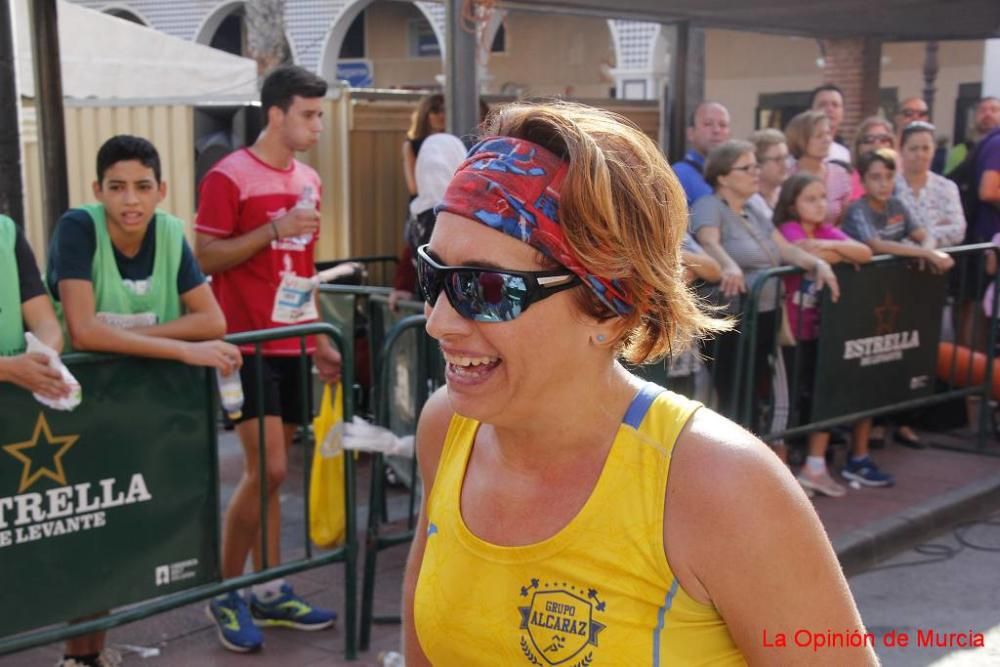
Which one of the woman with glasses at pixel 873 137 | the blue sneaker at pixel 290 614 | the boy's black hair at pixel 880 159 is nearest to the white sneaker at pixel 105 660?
the blue sneaker at pixel 290 614

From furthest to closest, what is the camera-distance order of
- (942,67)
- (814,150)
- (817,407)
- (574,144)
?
(942,67), (814,150), (817,407), (574,144)

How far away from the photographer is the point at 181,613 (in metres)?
5.13

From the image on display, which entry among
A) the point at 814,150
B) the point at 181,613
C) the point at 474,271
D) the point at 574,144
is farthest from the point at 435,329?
the point at 814,150

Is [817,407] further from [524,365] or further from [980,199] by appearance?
[524,365]

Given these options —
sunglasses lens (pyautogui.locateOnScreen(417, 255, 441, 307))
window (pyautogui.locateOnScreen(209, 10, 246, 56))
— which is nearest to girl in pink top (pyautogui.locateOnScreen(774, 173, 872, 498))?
sunglasses lens (pyautogui.locateOnScreen(417, 255, 441, 307))

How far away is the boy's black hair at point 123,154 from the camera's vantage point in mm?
4180

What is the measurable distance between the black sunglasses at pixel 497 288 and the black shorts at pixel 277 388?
9.13 feet

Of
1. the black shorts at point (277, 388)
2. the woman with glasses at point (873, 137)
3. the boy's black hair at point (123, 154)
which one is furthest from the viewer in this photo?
the woman with glasses at point (873, 137)

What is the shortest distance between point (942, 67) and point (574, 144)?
2233cm

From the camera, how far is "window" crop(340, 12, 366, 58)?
30094mm

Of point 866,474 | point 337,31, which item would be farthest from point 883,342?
point 337,31

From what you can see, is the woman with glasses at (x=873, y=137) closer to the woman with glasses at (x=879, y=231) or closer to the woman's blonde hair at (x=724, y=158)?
the woman with glasses at (x=879, y=231)

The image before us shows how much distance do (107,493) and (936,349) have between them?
5382 millimetres

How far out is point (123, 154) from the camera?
13.7ft
